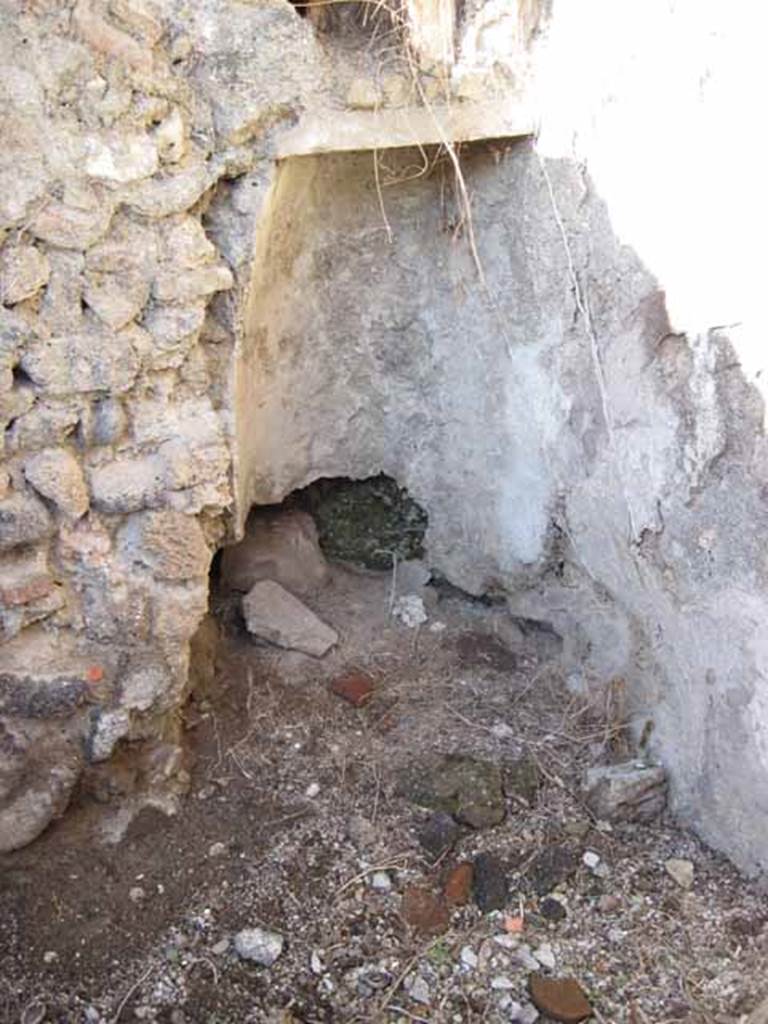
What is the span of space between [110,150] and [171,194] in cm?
13

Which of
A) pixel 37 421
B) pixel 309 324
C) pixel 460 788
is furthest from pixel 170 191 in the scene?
pixel 460 788

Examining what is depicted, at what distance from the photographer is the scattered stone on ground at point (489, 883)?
232cm

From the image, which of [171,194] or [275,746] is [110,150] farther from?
[275,746]

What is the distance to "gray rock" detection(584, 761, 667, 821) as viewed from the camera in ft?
8.21

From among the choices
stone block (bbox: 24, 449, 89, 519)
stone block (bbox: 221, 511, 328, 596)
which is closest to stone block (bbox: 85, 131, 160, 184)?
stone block (bbox: 24, 449, 89, 519)

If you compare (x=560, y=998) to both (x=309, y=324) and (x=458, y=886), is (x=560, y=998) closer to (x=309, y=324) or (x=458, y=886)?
(x=458, y=886)

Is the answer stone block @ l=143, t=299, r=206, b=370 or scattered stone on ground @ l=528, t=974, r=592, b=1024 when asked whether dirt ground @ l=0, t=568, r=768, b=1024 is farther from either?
stone block @ l=143, t=299, r=206, b=370

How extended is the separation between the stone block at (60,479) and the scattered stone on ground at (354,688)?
859mm

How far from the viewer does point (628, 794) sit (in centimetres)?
250

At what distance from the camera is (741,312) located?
85.3 inches

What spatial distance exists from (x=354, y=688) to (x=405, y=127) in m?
1.27

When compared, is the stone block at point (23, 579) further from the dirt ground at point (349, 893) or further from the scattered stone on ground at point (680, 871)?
the scattered stone on ground at point (680, 871)

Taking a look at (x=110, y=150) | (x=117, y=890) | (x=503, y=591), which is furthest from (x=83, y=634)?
(x=503, y=591)

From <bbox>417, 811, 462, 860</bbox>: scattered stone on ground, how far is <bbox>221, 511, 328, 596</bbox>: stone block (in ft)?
2.65
